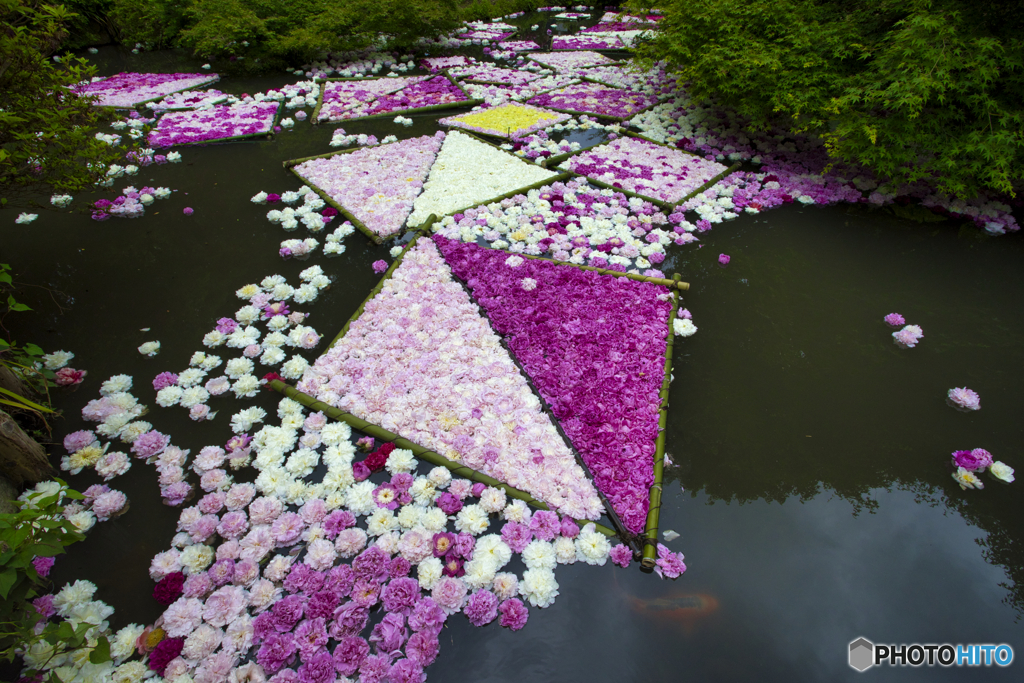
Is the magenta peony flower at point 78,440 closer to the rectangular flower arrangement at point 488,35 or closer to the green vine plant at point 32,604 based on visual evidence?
the green vine plant at point 32,604

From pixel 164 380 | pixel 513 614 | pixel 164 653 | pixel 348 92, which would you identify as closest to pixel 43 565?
pixel 164 653

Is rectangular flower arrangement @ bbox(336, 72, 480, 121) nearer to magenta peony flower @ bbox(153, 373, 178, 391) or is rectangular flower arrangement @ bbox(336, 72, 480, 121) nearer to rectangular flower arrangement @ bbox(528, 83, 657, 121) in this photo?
rectangular flower arrangement @ bbox(528, 83, 657, 121)

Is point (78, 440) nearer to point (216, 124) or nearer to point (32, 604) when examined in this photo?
point (32, 604)

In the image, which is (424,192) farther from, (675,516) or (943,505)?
(943,505)

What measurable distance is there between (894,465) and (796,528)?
3.31ft

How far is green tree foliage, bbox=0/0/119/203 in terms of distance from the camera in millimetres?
3453

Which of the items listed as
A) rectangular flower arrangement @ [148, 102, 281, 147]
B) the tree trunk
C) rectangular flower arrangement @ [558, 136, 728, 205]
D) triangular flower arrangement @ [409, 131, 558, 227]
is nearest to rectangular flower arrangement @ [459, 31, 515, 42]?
rectangular flower arrangement @ [148, 102, 281, 147]

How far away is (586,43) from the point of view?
13.0 m

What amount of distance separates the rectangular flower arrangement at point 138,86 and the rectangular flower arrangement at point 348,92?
3139 millimetres

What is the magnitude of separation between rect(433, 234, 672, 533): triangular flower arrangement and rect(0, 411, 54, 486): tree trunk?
10.9 feet

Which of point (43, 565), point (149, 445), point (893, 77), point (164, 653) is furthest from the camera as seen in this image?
point (893, 77)

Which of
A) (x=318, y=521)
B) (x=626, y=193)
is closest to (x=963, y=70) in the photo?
(x=626, y=193)

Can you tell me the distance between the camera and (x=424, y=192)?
20.6 feet

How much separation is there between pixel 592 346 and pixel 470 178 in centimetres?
358
